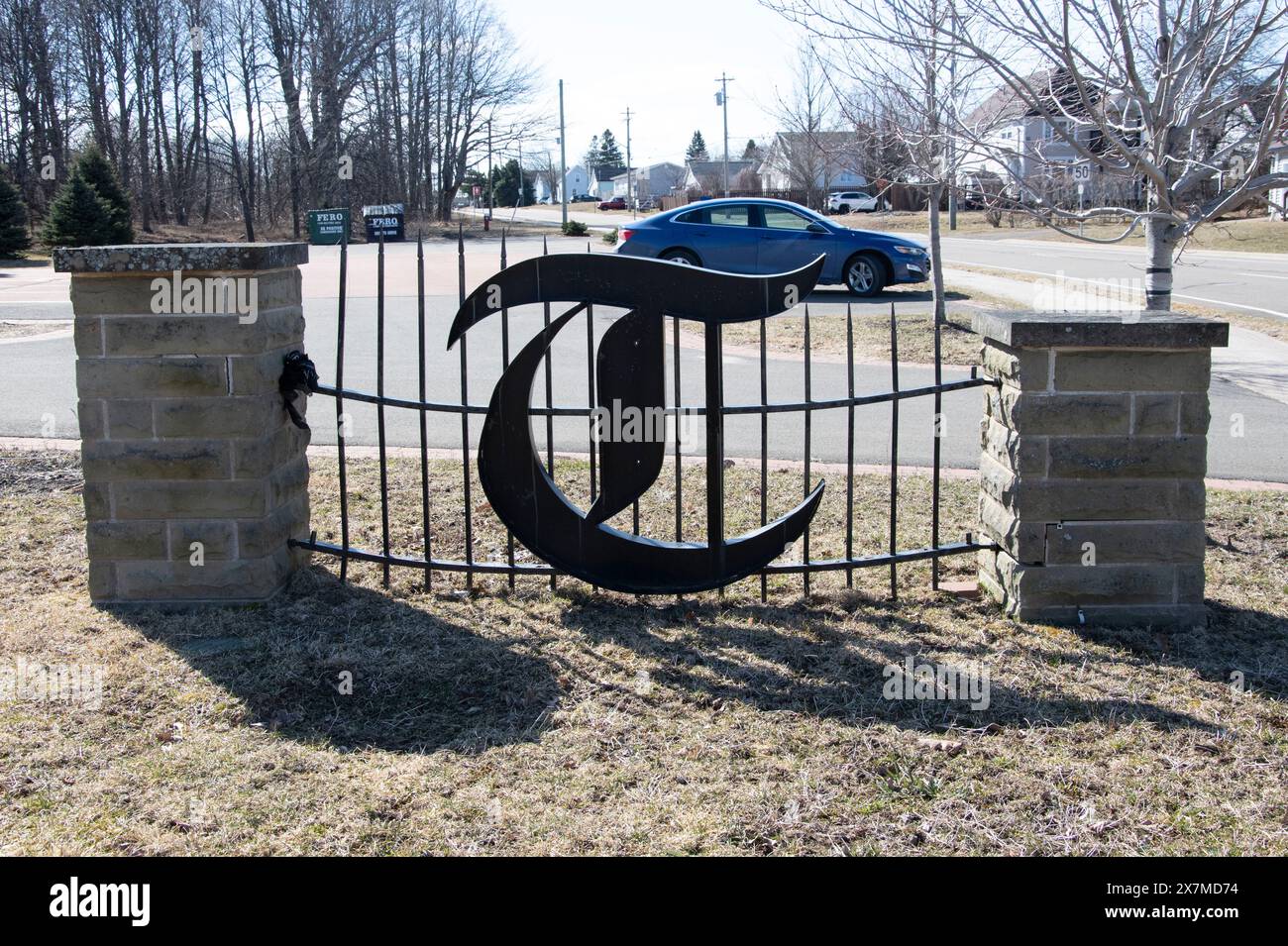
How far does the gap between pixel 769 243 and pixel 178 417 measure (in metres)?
12.5

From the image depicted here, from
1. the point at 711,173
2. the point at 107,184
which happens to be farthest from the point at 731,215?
the point at 711,173

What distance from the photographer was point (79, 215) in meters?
30.7

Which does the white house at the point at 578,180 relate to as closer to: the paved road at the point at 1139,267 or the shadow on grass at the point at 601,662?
the paved road at the point at 1139,267

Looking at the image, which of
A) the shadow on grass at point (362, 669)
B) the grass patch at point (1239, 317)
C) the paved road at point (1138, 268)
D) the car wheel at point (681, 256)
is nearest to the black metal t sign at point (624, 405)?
the shadow on grass at point (362, 669)

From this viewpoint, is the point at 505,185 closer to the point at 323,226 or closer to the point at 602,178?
the point at 602,178

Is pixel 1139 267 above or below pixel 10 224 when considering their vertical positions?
below

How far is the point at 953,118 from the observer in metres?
6.84

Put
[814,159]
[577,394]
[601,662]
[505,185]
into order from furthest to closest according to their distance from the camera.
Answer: [505,185] < [814,159] < [577,394] < [601,662]

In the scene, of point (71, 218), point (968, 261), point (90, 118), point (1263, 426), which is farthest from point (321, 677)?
point (90, 118)

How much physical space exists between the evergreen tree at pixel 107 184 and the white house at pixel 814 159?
17773 mm

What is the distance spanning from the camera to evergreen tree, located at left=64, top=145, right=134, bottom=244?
31547mm

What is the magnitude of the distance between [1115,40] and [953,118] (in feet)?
3.42

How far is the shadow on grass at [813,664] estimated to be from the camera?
3936 millimetres
